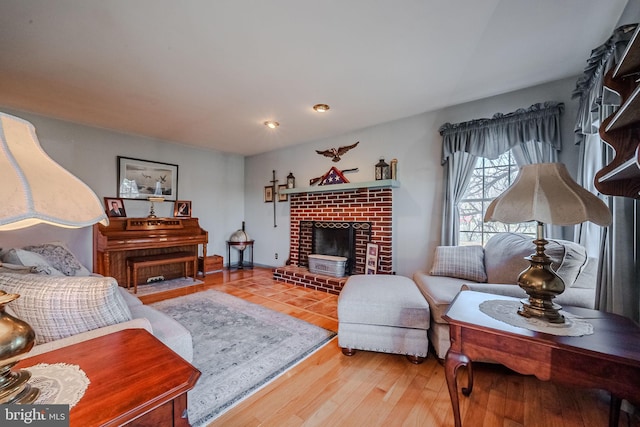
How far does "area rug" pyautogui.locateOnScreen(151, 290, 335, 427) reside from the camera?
5.06 feet

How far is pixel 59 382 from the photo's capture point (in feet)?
2.26

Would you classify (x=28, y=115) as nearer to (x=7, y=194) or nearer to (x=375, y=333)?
(x=7, y=194)

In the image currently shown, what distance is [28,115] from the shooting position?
10.6ft

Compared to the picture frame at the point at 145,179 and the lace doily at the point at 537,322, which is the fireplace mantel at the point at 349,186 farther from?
the lace doily at the point at 537,322

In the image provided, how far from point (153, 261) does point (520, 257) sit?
434 centimetres

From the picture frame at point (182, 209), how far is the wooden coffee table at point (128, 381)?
404 cm

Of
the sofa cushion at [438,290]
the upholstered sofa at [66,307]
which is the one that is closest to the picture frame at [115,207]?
the upholstered sofa at [66,307]

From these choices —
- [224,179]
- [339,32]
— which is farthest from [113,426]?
[224,179]

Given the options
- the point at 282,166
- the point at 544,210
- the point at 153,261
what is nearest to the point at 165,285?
the point at 153,261

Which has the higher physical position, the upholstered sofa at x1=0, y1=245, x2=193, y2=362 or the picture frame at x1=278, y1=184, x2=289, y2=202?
the picture frame at x1=278, y1=184, x2=289, y2=202

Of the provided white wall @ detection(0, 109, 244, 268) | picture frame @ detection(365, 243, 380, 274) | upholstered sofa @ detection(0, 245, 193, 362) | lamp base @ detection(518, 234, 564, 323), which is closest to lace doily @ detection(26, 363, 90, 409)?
upholstered sofa @ detection(0, 245, 193, 362)

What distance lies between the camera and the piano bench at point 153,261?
3.56 meters

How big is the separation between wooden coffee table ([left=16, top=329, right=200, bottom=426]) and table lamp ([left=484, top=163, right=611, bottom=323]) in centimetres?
139

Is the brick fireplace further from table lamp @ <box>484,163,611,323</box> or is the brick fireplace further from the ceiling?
table lamp @ <box>484,163,611,323</box>
